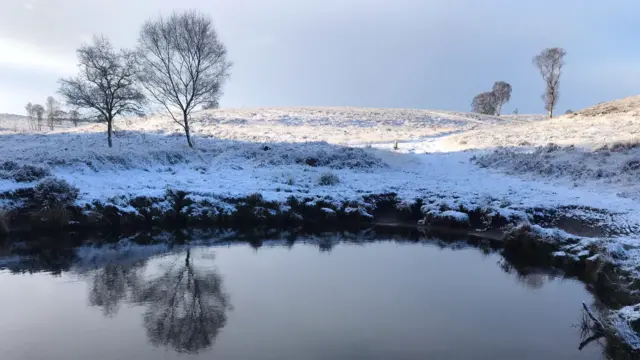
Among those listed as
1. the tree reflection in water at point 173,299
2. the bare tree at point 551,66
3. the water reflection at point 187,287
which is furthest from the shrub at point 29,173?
the bare tree at point 551,66

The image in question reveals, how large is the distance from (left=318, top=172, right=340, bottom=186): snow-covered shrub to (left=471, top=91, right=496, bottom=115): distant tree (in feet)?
244

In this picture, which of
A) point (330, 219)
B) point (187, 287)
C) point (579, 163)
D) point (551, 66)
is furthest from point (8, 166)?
point (551, 66)

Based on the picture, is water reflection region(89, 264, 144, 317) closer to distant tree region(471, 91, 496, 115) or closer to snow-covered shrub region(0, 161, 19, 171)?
snow-covered shrub region(0, 161, 19, 171)

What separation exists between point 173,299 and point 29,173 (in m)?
12.2

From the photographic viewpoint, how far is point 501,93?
85.6 metres

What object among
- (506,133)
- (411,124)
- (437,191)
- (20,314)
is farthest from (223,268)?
(411,124)

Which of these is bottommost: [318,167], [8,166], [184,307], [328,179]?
[184,307]

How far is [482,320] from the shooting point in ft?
30.7

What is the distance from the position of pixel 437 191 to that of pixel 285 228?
796cm

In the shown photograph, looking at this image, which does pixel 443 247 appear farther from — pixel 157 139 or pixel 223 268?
pixel 157 139

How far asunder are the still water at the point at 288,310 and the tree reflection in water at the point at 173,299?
0.11ft

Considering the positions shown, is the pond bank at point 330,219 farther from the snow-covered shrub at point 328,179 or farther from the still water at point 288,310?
the snow-covered shrub at point 328,179

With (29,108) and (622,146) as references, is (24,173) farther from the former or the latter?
(29,108)

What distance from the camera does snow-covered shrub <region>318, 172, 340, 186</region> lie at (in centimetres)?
2300
